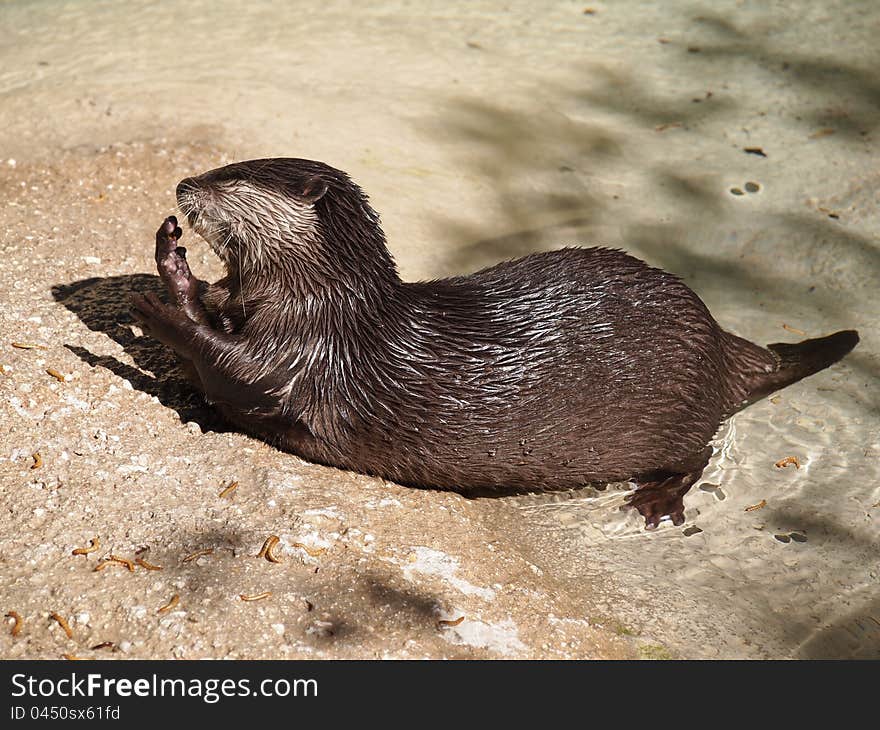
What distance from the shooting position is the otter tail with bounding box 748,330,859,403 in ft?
13.1

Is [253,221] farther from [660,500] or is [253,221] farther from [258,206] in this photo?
[660,500]

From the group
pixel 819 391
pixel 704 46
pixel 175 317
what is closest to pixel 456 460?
pixel 175 317

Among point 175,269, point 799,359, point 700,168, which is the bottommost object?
point 799,359

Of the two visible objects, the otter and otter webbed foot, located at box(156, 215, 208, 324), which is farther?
otter webbed foot, located at box(156, 215, 208, 324)

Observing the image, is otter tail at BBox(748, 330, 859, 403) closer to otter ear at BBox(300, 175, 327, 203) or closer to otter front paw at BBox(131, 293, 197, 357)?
otter ear at BBox(300, 175, 327, 203)

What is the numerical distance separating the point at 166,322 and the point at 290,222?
1.83 ft

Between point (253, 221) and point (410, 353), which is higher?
point (253, 221)

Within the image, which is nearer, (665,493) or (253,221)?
(253,221)

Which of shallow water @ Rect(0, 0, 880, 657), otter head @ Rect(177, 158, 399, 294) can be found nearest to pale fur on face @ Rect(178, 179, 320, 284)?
otter head @ Rect(177, 158, 399, 294)

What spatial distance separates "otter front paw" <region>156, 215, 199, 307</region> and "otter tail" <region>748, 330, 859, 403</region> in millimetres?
2103

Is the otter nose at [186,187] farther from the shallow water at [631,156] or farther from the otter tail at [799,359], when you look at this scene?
the otter tail at [799,359]

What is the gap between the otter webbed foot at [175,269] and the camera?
356 cm

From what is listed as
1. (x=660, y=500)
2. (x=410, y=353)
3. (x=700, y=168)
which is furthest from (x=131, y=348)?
(x=700, y=168)

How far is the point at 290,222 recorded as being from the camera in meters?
3.35
